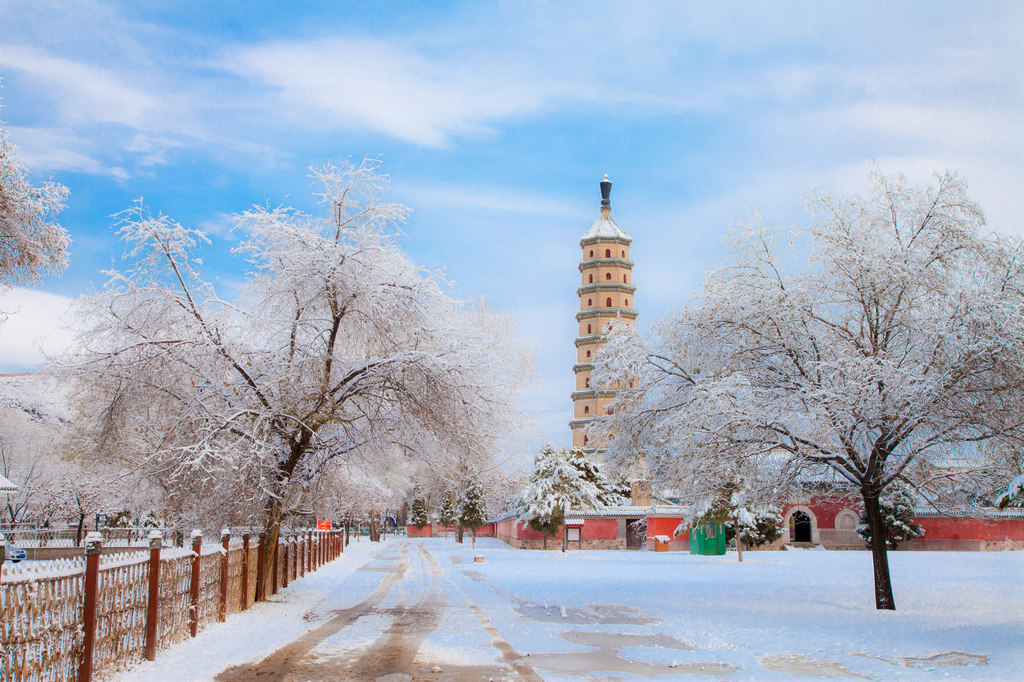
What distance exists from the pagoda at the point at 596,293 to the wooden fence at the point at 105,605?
7208 centimetres

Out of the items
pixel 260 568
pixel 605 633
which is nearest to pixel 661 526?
pixel 260 568

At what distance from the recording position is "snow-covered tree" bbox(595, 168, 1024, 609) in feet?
48.8

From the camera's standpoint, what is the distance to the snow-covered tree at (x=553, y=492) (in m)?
57.1

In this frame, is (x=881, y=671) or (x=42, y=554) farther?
(x=42, y=554)

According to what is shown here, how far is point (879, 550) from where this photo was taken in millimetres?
17453

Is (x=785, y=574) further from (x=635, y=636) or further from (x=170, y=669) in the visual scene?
(x=170, y=669)

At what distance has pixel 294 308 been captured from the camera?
1655 centimetres

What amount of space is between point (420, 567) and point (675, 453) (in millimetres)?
19305

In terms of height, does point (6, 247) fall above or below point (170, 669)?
above

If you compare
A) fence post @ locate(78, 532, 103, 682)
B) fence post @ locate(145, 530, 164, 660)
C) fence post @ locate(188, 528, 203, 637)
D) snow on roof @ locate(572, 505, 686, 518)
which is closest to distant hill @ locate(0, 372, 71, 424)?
snow on roof @ locate(572, 505, 686, 518)

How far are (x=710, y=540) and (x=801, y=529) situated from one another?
1669 cm

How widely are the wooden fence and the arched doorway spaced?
188ft

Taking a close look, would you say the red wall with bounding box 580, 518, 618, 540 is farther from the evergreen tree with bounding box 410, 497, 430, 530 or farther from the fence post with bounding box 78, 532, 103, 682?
the fence post with bounding box 78, 532, 103, 682

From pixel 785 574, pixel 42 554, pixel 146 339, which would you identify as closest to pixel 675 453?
pixel 146 339
